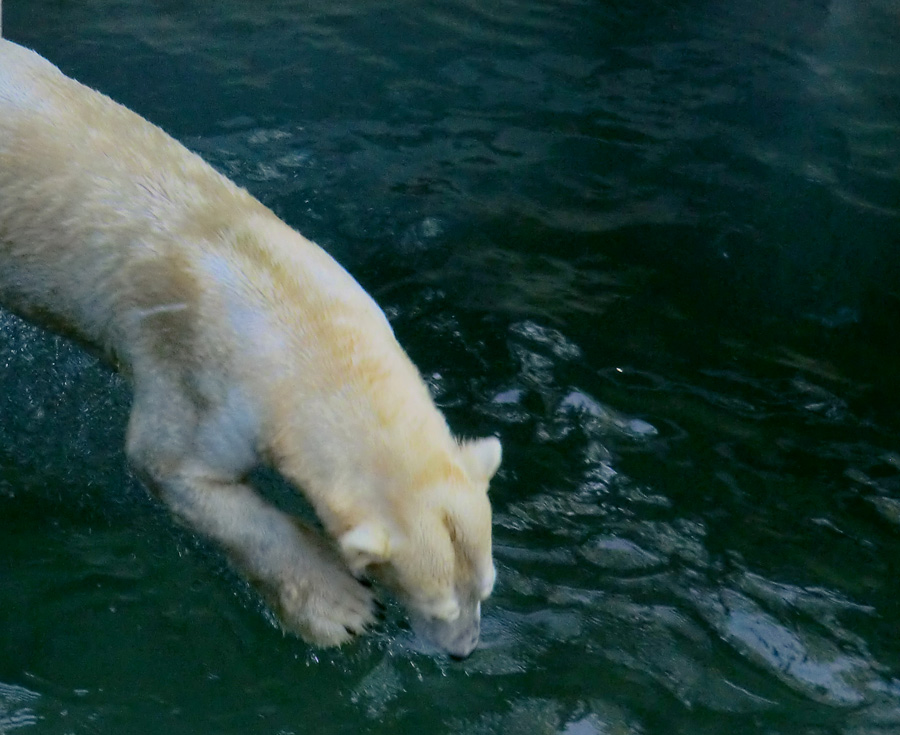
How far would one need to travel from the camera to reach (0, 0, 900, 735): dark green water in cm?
333

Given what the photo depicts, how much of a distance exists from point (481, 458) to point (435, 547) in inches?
13.2

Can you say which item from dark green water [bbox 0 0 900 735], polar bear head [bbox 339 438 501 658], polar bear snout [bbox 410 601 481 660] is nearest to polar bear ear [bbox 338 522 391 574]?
polar bear head [bbox 339 438 501 658]

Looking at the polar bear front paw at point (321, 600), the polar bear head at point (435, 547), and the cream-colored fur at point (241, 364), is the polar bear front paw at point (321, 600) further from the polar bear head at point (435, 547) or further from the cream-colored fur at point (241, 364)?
the polar bear head at point (435, 547)

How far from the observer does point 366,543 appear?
2541 mm

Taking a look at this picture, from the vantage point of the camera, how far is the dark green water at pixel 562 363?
3.33m

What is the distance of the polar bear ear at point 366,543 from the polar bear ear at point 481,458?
0.32 meters

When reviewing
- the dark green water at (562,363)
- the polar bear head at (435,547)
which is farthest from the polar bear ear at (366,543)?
the dark green water at (562,363)

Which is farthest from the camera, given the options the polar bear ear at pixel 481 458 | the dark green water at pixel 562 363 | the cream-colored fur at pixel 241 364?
the dark green water at pixel 562 363

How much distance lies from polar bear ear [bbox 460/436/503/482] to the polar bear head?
4cm

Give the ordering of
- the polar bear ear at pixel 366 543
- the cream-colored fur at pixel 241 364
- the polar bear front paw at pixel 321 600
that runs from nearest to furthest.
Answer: the polar bear ear at pixel 366 543 → the cream-colored fur at pixel 241 364 → the polar bear front paw at pixel 321 600

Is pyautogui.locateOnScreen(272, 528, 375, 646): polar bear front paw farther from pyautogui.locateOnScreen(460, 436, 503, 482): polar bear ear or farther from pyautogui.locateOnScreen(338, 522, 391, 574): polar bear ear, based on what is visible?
pyautogui.locateOnScreen(460, 436, 503, 482): polar bear ear

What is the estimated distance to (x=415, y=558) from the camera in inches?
104

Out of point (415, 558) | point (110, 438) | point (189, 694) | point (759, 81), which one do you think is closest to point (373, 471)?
point (415, 558)

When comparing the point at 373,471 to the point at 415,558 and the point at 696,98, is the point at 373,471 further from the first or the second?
the point at 696,98
